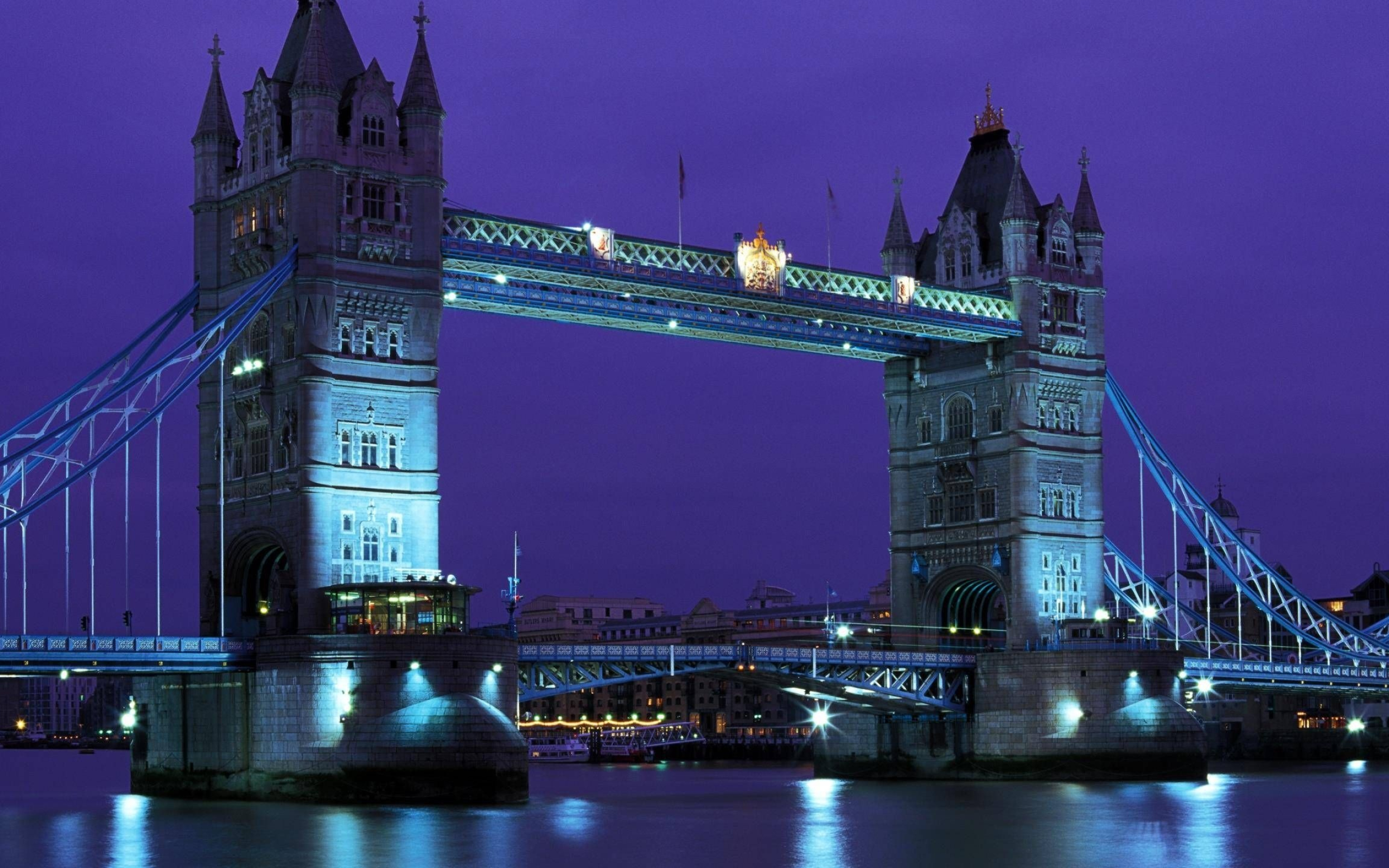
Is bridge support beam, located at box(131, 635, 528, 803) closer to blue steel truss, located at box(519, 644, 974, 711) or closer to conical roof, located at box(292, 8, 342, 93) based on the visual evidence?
blue steel truss, located at box(519, 644, 974, 711)

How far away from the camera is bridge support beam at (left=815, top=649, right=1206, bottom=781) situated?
3556 inches

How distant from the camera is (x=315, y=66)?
77.6 m

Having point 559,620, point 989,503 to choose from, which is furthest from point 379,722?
point 559,620

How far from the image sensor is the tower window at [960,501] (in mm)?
98438

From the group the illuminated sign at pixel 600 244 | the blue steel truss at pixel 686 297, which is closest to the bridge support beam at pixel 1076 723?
the blue steel truss at pixel 686 297

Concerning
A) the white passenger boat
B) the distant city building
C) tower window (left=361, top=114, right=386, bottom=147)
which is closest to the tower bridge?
tower window (left=361, top=114, right=386, bottom=147)

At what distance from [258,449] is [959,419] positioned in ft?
107

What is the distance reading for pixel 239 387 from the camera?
79.8m

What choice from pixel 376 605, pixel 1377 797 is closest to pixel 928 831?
pixel 376 605

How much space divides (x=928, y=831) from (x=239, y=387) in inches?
1127

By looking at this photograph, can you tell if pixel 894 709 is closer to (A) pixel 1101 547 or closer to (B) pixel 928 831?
(A) pixel 1101 547

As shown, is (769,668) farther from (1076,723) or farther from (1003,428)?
(1003,428)

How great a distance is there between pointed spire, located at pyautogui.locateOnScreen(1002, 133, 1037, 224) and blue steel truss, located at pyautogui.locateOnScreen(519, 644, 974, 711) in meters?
18.3

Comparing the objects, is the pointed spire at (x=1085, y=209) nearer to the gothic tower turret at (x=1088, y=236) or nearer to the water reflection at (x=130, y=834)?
the gothic tower turret at (x=1088, y=236)
